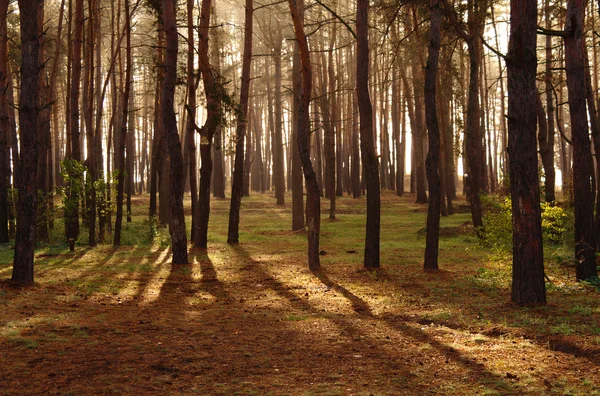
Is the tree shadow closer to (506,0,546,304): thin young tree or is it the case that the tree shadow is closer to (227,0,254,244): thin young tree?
(506,0,546,304): thin young tree

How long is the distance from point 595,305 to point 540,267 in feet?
3.23

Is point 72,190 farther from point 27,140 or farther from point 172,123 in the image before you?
point 27,140

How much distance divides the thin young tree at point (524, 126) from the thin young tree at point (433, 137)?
12.9ft

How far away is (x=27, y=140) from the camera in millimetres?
10812

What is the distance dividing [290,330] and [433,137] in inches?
248

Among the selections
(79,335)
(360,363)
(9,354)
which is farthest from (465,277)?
(9,354)

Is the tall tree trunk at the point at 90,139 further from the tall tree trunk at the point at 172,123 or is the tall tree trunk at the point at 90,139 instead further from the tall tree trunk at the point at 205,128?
the tall tree trunk at the point at 172,123

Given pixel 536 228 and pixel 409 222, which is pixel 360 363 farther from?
pixel 409 222

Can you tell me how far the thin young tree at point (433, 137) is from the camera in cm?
1282

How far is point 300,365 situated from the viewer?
648 cm

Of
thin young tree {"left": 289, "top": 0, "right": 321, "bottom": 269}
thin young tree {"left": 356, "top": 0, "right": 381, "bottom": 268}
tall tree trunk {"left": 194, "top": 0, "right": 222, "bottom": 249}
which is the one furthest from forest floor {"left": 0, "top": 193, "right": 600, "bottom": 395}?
tall tree trunk {"left": 194, "top": 0, "right": 222, "bottom": 249}

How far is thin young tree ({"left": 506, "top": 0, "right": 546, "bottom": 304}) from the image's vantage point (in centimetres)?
877

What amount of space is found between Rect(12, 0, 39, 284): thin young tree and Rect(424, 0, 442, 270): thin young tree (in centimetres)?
711

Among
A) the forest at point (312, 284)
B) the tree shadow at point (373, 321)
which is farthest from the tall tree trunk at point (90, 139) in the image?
the tree shadow at point (373, 321)
